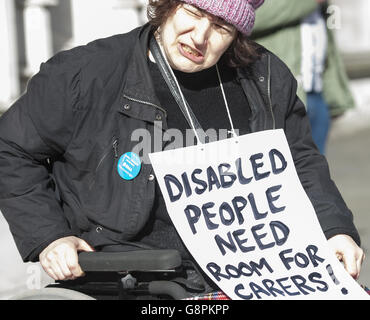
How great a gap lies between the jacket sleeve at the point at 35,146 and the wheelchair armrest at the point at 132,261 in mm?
171

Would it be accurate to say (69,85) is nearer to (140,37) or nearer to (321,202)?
(140,37)

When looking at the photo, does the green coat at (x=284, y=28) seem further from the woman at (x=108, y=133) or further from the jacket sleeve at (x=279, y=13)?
the woman at (x=108, y=133)

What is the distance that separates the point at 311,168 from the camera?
292cm

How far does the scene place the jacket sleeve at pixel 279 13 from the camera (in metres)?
4.31

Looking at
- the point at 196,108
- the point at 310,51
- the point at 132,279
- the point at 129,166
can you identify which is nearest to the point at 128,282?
the point at 132,279

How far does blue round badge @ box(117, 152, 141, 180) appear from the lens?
2.68 metres

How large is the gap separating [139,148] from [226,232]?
36cm

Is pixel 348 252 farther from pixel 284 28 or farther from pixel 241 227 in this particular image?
pixel 284 28

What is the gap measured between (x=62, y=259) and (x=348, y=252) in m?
0.85

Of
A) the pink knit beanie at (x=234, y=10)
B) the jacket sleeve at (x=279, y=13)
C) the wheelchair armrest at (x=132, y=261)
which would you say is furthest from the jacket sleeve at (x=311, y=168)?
the jacket sleeve at (x=279, y=13)

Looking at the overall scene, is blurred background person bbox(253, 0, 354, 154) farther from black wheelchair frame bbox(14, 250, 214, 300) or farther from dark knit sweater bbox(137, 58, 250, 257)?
black wheelchair frame bbox(14, 250, 214, 300)

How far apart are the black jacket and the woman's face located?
101 millimetres
